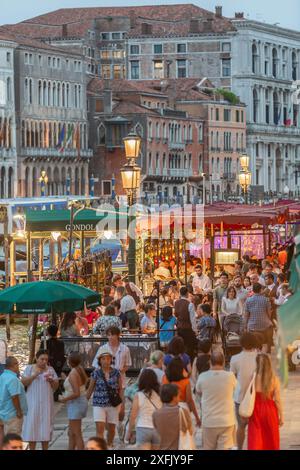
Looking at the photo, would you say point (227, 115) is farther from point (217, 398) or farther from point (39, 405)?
point (217, 398)

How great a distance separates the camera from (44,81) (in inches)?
4584

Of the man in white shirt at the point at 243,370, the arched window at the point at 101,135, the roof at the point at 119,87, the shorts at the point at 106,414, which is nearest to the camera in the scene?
the man in white shirt at the point at 243,370

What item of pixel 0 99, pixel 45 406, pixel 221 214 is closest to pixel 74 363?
pixel 45 406

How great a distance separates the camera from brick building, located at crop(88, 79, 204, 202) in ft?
392

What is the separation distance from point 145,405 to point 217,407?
525 mm

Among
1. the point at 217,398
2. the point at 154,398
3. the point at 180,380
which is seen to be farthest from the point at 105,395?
the point at 217,398

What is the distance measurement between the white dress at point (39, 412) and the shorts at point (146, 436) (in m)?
1.97

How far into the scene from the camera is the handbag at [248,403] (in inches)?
546

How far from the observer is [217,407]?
14195 millimetres

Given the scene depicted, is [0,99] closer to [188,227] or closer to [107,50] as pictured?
[107,50]

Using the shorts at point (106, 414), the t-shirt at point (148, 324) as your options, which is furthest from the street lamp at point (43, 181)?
the shorts at point (106, 414)

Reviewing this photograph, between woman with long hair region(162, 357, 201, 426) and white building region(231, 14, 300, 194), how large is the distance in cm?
12964

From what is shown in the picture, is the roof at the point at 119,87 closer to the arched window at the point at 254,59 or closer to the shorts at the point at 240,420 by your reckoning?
the arched window at the point at 254,59

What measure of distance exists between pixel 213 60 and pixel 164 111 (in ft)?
74.4
